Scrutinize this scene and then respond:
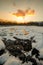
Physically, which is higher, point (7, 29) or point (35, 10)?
point (35, 10)

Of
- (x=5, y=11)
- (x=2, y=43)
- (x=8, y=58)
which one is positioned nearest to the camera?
(x=8, y=58)

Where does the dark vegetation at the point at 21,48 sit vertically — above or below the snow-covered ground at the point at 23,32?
below

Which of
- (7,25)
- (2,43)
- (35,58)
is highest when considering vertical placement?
(7,25)

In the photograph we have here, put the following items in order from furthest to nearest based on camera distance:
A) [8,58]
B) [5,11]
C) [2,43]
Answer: [5,11] < [2,43] < [8,58]

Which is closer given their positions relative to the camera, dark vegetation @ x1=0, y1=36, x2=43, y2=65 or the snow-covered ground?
dark vegetation @ x1=0, y1=36, x2=43, y2=65

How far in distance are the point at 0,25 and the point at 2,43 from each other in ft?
1.25

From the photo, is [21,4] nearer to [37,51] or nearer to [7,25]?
[7,25]

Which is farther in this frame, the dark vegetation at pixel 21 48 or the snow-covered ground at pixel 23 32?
the snow-covered ground at pixel 23 32

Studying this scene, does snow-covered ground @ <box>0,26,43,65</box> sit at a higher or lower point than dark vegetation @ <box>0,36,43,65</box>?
higher

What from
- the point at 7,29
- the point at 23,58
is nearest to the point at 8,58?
the point at 23,58

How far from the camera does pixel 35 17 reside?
9.43ft

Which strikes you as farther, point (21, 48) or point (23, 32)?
point (23, 32)

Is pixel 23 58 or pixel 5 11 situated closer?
pixel 23 58

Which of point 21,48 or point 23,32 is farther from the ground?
point 23,32
